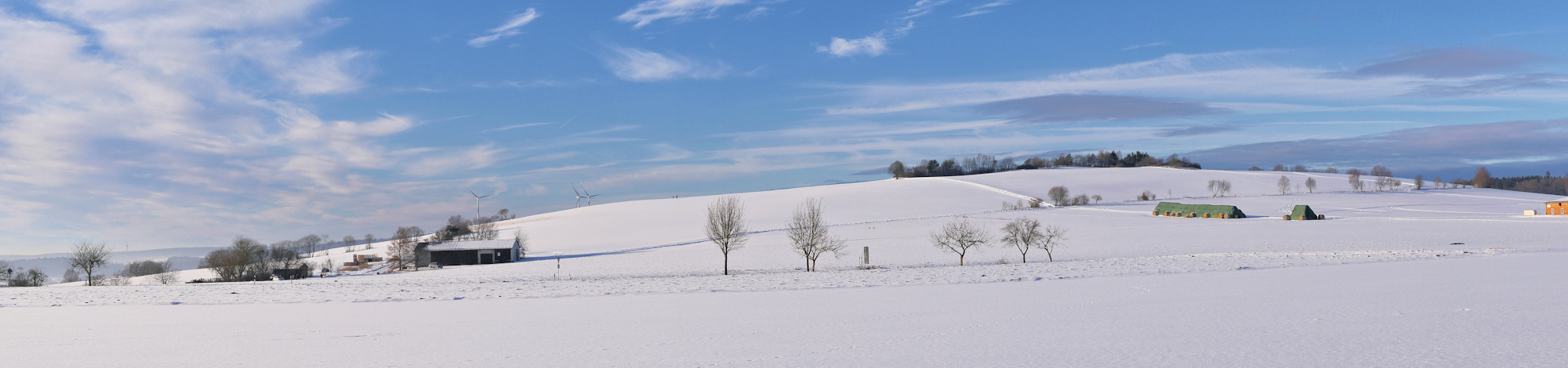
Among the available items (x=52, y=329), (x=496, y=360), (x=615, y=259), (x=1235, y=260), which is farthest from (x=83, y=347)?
(x=615, y=259)

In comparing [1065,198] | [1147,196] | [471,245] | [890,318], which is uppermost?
[1065,198]

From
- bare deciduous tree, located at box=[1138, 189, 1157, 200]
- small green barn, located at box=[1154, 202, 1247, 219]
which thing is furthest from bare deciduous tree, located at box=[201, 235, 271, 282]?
bare deciduous tree, located at box=[1138, 189, 1157, 200]

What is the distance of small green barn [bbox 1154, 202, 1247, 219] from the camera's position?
86938mm

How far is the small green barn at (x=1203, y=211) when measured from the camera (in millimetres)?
86938

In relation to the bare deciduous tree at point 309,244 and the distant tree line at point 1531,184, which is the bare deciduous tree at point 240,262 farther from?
the distant tree line at point 1531,184

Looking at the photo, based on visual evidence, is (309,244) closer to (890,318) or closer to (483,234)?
(483,234)

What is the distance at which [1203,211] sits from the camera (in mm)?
89500

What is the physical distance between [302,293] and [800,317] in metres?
19.6

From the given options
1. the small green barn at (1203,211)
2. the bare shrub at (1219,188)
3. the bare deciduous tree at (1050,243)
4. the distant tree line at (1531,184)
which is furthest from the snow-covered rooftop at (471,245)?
the distant tree line at (1531,184)

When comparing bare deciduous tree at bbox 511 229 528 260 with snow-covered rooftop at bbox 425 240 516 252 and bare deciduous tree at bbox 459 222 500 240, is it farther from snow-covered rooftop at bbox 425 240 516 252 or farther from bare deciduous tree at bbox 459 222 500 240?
bare deciduous tree at bbox 459 222 500 240

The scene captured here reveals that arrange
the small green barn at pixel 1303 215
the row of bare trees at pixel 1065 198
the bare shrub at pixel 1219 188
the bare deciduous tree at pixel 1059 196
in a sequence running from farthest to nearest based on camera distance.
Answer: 1. the bare shrub at pixel 1219 188
2. the bare deciduous tree at pixel 1059 196
3. the row of bare trees at pixel 1065 198
4. the small green barn at pixel 1303 215

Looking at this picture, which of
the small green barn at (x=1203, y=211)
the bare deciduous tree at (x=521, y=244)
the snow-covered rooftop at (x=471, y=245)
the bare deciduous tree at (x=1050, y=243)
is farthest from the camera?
the small green barn at (x=1203, y=211)

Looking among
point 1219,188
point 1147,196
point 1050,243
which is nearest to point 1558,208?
point 1147,196

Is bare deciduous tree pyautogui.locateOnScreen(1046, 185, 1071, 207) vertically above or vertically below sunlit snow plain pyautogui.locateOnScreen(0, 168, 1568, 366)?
above
